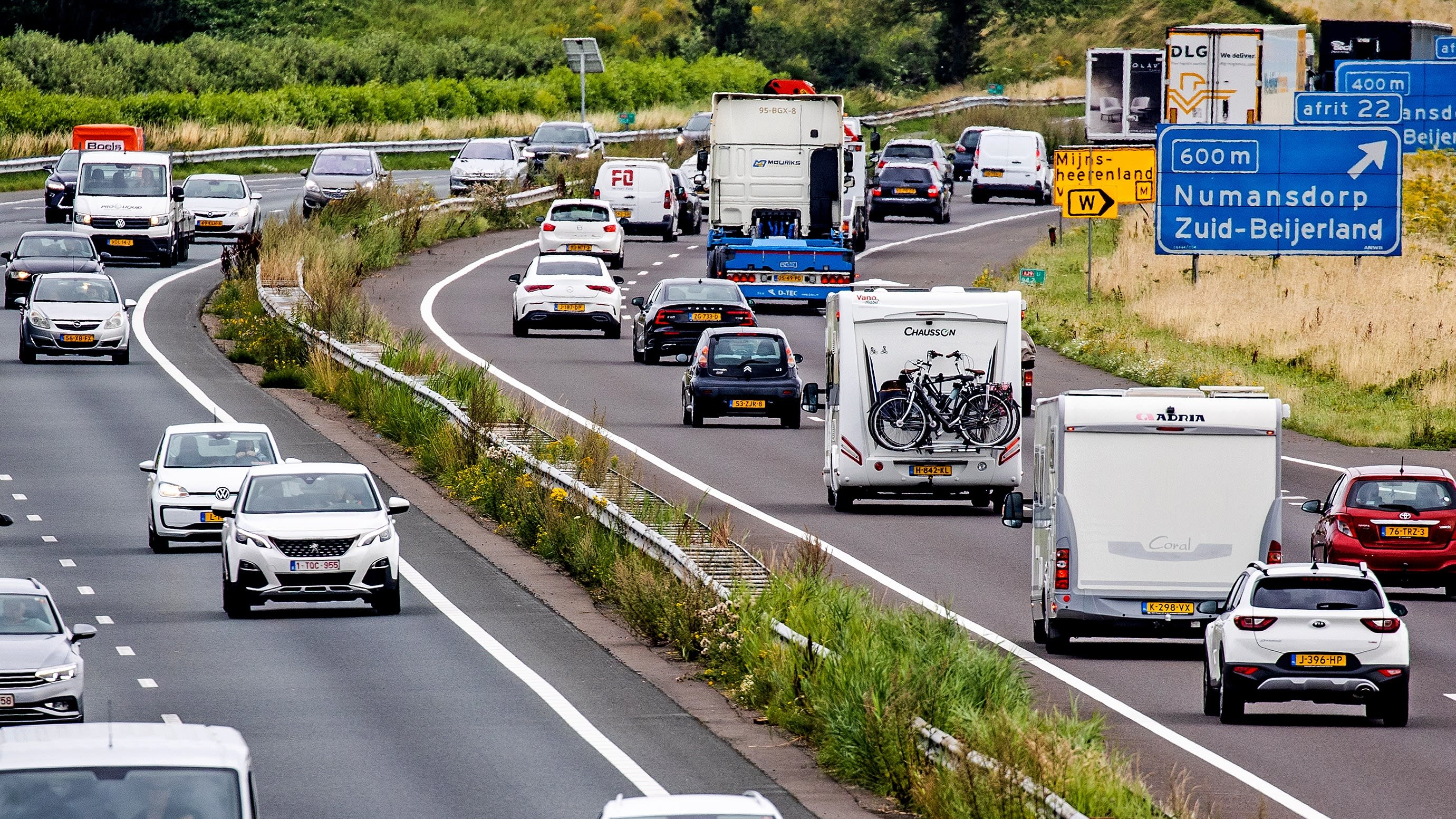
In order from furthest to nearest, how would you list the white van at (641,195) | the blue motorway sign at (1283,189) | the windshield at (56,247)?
1. the white van at (641,195)
2. the windshield at (56,247)
3. the blue motorway sign at (1283,189)

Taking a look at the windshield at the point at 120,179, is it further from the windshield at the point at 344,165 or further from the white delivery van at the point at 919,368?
the white delivery van at the point at 919,368

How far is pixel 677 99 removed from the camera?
109m

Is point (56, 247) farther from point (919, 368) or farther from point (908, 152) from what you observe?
point (908, 152)

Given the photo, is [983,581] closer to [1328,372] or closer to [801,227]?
[1328,372]

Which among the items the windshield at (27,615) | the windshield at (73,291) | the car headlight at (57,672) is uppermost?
the windshield at (73,291)

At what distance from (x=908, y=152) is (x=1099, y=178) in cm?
→ 2397

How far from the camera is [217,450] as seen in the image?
93.2 feet

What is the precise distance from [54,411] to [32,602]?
2115 cm

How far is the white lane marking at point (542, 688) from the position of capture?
15.9 m

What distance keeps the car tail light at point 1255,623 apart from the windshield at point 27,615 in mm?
8606

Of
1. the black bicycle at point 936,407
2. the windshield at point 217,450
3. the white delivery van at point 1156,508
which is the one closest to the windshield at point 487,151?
the windshield at point 217,450

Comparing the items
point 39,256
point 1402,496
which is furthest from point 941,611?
point 39,256

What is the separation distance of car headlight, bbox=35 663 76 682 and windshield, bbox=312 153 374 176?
47851 mm

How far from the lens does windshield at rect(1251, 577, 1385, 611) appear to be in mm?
18453
